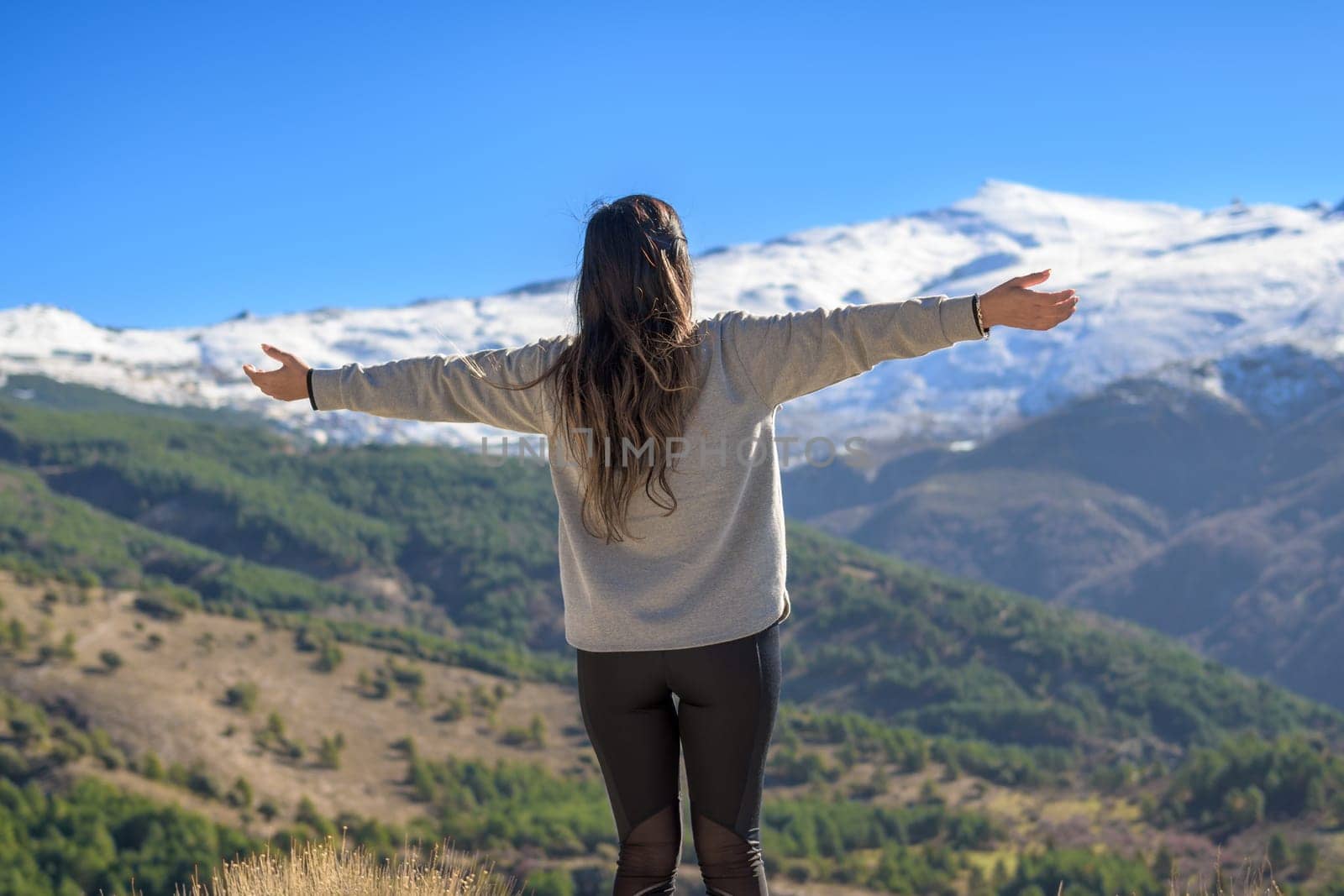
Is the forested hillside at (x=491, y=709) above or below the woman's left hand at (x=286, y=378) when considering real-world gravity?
below

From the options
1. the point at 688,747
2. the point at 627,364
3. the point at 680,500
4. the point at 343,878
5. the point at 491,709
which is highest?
the point at 627,364

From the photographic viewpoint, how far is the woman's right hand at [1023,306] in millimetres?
2639

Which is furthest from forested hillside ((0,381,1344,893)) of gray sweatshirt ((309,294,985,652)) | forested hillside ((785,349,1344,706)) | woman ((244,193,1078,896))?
forested hillside ((785,349,1344,706))

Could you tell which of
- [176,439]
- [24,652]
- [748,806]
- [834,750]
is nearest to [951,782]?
[834,750]

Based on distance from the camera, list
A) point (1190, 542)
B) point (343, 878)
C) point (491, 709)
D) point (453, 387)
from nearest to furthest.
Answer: point (453, 387), point (343, 878), point (491, 709), point (1190, 542)

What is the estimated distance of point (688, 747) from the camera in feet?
8.98

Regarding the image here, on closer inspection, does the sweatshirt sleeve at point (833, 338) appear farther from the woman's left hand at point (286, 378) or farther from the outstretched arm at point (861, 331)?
the woman's left hand at point (286, 378)

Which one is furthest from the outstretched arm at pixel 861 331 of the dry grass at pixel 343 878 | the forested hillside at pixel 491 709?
the forested hillside at pixel 491 709

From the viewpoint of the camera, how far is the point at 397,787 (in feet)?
172

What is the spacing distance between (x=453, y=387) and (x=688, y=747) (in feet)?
3.51

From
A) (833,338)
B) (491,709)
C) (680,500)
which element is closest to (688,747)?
(680,500)

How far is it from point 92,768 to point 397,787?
13514mm

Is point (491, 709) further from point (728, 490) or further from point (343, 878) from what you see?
point (728, 490)

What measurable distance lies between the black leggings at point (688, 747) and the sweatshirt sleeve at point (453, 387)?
2.11 feet
